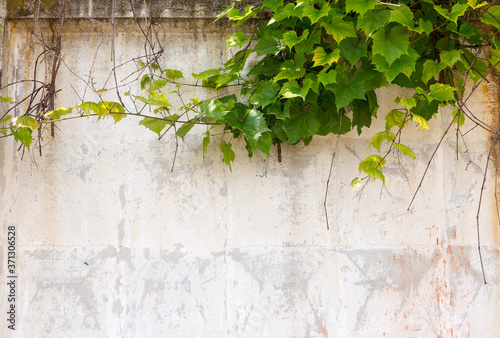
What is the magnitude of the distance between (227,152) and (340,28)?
2.68ft

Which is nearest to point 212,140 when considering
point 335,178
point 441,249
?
point 335,178

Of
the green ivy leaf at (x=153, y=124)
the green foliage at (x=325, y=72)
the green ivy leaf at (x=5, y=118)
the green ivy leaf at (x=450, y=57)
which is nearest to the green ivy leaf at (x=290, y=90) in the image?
the green foliage at (x=325, y=72)

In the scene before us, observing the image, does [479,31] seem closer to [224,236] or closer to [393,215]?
[393,215]

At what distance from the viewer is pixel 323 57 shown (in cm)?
222

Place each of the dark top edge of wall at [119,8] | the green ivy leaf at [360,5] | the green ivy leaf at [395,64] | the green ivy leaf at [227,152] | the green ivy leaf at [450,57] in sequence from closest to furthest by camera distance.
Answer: the green ivy leaf at [360,5] < the green ivy leaf at [395,64] < the green ivy leaf at [450,57] < the green ivy leaf at [227,152] < the dark top edge of wall at [119,8]

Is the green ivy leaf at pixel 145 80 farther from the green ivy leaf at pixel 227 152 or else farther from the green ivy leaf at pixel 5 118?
the green ivy leaf at pixel 5 118

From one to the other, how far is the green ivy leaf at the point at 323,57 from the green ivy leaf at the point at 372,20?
0.16 meters

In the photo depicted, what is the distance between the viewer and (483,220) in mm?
2600

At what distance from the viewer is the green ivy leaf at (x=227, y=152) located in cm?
246

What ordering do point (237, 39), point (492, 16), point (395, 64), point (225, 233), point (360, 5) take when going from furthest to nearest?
point (225, 233), point (237, 39), point (492, 16), point (395, 64), point (360, 5)

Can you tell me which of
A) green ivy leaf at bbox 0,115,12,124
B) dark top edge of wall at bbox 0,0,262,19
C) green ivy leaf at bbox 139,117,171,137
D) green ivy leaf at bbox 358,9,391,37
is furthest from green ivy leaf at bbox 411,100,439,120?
green ivy leaf at bbox 0,115,12,124

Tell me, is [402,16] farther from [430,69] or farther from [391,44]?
[430,69]

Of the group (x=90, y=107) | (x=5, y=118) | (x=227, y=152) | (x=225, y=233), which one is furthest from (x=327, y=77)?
(x=5, y=118)

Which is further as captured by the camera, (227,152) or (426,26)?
(227,152)
